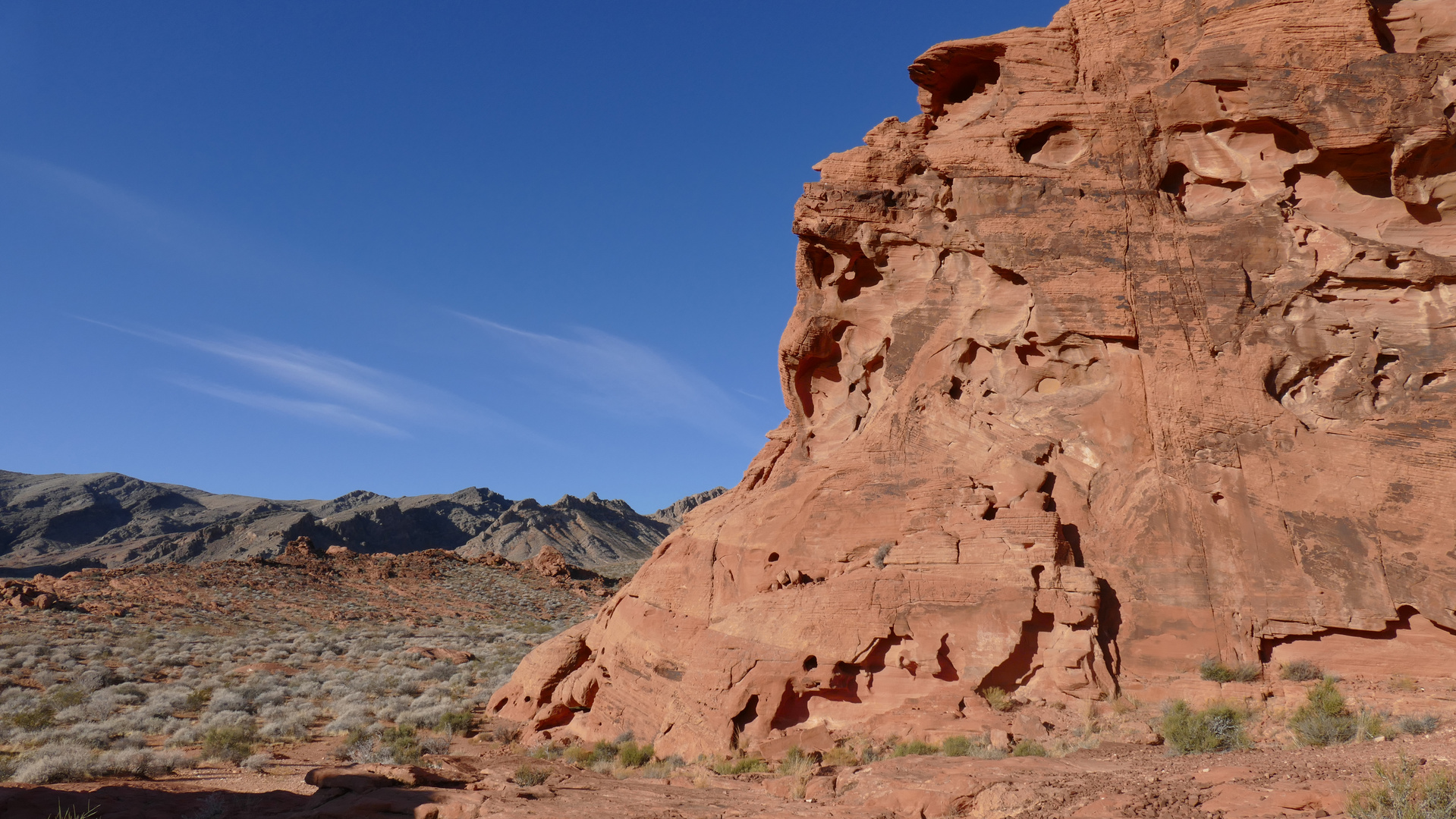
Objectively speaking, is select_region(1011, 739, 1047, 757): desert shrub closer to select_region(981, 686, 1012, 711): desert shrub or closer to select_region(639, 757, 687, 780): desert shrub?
select_region(981, 686, 1012, 711): desert shrub

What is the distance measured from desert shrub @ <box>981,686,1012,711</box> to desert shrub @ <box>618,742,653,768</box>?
5.63 m

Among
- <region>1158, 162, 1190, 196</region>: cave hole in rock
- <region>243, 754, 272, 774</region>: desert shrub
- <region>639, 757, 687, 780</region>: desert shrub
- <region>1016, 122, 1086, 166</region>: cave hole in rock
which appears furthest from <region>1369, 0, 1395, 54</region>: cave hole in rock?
<region>243, 754, 272, 774</region>: desert shrub

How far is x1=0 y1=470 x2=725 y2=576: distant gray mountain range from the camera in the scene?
7125cm

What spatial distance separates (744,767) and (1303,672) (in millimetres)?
8114

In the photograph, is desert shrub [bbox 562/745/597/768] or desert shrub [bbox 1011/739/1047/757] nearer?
desert shrub [bbox 1011/739/1047/757]

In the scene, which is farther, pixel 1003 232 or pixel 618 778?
pixel 1003 232

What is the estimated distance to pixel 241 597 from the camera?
126 ft

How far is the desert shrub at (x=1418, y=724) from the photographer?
9.38m

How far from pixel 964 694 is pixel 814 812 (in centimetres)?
406

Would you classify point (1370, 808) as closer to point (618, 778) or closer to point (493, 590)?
point (618, 778)

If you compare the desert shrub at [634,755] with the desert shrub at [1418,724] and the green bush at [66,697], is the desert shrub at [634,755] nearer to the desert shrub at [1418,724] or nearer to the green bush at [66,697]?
the desert shrub at [1418,724]

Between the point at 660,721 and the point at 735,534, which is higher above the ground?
the point at 735,534

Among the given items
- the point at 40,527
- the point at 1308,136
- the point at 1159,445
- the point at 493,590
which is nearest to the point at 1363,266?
the point at 1308,136

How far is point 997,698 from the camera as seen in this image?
12.2 m
